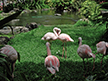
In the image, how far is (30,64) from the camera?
2.94 m

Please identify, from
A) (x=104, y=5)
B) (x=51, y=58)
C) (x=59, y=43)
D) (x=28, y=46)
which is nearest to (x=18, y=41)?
(x=28, y=46)

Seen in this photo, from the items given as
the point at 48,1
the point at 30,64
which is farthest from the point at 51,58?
the point at 48,1

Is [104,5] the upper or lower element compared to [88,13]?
upper

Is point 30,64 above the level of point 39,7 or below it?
above

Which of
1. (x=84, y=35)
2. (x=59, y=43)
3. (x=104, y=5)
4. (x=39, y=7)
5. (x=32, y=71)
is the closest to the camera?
(x=32, y=71)

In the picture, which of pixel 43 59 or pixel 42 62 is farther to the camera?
pixel 43 59

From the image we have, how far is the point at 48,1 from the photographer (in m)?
16.7

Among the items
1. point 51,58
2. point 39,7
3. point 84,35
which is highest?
point 51,58

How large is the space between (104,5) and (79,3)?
509 cm

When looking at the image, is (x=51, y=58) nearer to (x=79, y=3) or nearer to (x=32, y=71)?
(x=32, y=71)

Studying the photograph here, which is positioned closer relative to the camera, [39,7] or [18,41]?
[18,41]

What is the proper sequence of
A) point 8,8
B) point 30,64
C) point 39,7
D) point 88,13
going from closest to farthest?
1. point 30,64
2. point 88,13
3. point 8,8
4. point 39,7

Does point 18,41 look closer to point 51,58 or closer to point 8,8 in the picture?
point 51,58

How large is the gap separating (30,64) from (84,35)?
2.59m
